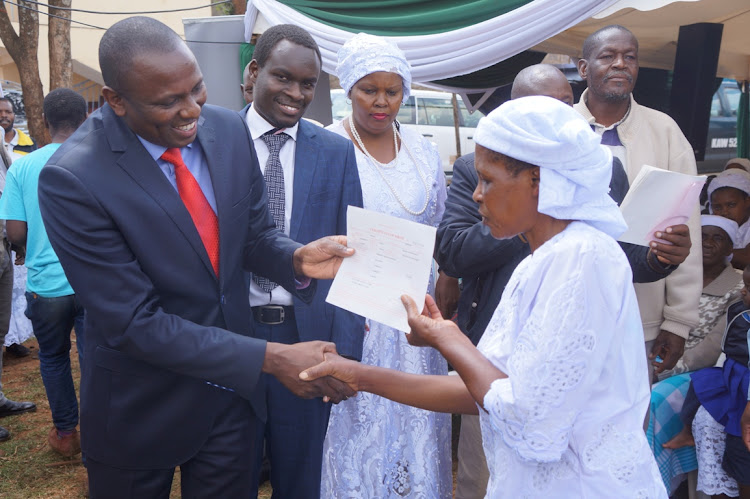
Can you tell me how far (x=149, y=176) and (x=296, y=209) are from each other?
871 millimetres

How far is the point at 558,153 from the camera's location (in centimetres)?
166

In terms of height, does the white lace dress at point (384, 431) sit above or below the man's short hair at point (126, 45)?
below

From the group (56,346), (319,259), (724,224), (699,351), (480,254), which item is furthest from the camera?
(56,346)

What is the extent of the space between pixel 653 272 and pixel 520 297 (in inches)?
55.4

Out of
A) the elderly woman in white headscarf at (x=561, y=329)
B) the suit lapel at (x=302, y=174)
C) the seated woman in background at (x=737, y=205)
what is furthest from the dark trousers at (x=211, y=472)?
the seated woman in background at (x=737, y=205)

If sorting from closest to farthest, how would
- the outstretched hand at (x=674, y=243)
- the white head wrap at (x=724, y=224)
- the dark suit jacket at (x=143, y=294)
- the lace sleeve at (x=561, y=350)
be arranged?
the lace sleeve at (x=561, y=350)
the dark suit jacket at (x=143, y=294)
the outstretched hand at (x=674, y=243)
the white head wrap at (x=724, y=224)

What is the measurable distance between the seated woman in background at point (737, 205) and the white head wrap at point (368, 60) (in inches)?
119

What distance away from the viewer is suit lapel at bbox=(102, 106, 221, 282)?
7.20 ft

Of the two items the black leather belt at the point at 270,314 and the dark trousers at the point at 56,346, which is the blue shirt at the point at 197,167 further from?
the dark trousers at the point at 56,346

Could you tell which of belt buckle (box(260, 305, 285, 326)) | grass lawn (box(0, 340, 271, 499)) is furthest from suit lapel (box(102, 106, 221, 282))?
grass lawn (box(0, 340, 271, 499))

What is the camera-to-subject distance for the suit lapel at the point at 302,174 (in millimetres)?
2988

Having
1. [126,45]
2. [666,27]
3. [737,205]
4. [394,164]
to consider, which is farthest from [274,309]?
[666,27]

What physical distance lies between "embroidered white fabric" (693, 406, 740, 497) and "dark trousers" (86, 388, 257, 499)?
237cm

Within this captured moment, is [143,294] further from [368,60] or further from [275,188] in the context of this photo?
[368,60]
